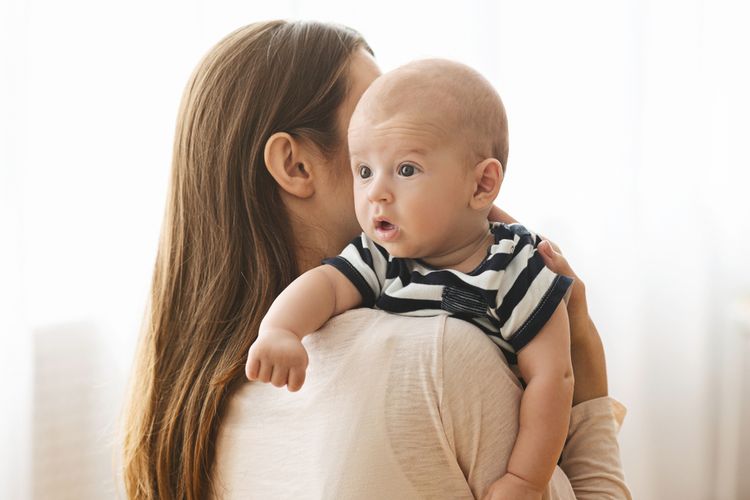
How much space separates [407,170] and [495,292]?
18 centimetres

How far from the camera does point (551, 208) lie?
2.51 m

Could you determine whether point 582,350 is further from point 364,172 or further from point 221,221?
point 221,221

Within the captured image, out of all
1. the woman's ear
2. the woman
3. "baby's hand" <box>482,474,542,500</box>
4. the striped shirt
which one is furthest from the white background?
"baby's hand" <box>482,474,542,500</box>

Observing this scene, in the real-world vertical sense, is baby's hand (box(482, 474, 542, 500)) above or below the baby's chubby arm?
below

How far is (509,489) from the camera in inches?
35.8

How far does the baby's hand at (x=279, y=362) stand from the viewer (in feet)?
2.92

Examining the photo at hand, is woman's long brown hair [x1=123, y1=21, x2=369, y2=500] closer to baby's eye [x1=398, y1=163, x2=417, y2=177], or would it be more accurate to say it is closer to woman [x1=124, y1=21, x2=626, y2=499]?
woman [x1=124, y1=21, x2=626, y2=499]

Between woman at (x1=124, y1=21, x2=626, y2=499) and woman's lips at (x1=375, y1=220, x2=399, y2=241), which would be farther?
woman at (x1=124, y1=21, x2=626, y2=499)

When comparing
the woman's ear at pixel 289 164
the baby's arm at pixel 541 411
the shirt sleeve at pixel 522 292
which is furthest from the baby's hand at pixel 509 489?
the woman's ear at pixel 289 164

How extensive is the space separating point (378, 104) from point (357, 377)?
0.33 metres

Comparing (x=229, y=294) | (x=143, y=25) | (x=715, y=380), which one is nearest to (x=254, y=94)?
(x=229, y=294)

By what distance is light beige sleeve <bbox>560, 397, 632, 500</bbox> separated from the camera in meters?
1.11

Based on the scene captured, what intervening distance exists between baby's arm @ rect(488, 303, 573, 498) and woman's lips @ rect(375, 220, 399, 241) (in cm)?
21

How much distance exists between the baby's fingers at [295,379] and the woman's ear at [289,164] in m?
0.36
